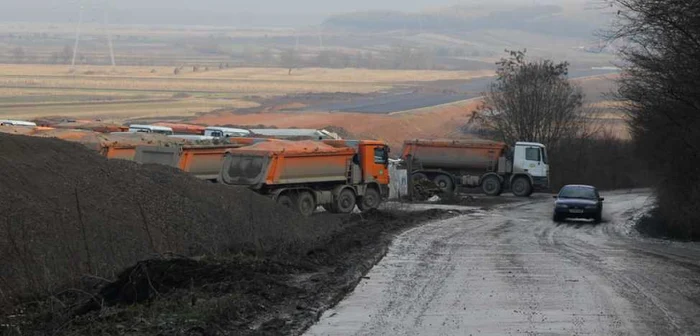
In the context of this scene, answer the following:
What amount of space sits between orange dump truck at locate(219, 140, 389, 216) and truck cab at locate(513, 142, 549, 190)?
736 inches

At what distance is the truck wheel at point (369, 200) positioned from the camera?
3700cm

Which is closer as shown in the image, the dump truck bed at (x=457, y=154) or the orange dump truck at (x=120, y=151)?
the orange dump truck at (x=120, y=151)

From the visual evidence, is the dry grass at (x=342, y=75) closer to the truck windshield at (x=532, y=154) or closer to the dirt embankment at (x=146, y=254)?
the truck windshield at (x=532, y=154)

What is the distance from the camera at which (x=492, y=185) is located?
2144 inches

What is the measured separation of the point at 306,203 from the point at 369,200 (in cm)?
403

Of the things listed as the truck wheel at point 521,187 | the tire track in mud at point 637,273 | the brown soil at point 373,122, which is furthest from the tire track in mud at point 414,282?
the brown soil at point 373,122

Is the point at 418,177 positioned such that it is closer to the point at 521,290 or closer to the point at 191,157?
the point at 191,157

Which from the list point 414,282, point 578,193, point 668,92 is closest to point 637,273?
point 414,282

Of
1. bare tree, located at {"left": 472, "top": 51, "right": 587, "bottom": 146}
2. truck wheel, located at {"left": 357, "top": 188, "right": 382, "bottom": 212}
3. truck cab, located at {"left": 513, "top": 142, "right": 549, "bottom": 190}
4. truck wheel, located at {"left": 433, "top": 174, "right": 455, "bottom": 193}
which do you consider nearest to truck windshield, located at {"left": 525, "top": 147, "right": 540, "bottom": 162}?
truck cab, located at {"left": 513, "top": 142, "right": 549, "bottom": 190}

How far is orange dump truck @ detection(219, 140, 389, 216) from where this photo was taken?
108ft

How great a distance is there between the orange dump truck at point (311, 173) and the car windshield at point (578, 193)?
22.8ft

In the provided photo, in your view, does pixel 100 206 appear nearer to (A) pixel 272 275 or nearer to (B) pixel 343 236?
(A) pixel 272 275

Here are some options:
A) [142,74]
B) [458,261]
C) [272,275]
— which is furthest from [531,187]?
[142,74]

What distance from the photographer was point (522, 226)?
33.8m
